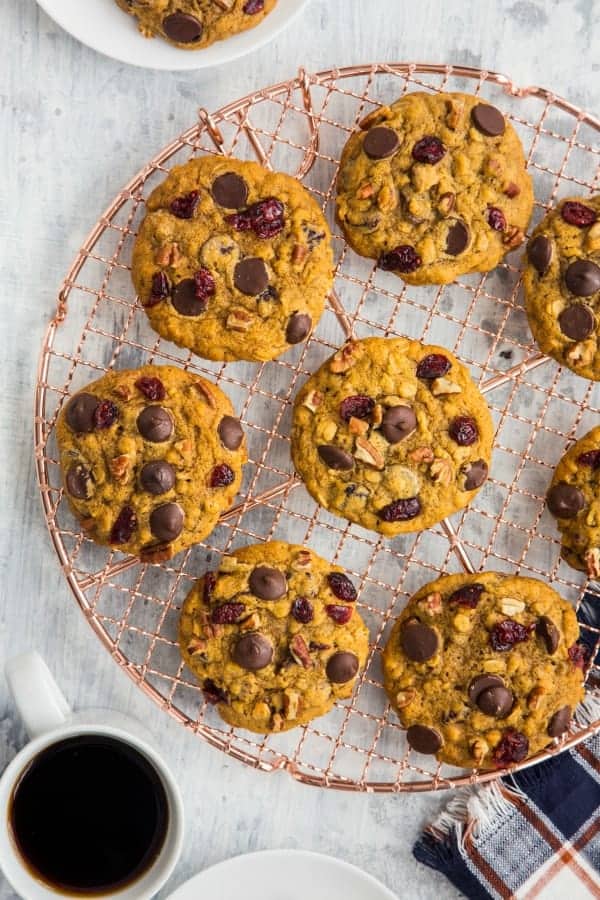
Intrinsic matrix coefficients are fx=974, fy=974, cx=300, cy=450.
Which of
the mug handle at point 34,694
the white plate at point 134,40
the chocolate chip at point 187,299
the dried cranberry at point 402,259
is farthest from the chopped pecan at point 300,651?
the white plate at point 134,40

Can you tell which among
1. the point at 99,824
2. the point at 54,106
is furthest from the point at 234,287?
the point at 99,824

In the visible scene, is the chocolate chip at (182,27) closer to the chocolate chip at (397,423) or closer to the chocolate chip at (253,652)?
the chocolate chip at (397,423)

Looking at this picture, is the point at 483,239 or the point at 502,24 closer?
the point at 483,239

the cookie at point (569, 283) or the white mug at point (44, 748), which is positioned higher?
the cookie at point (569, 283)

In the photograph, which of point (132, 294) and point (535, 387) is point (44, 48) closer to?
point (132, 294)

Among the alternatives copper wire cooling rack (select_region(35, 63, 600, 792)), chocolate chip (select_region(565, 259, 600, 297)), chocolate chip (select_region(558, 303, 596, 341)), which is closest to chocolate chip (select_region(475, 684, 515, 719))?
copper wire cooling rack (select_region(35, 63, 600, 792))

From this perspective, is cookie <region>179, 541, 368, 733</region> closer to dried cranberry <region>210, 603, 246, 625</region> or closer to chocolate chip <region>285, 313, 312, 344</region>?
dried cranberry <region>210, 603, 246, 625</region>
